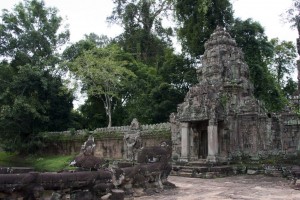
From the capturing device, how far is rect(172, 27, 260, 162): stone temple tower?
18.6 meters

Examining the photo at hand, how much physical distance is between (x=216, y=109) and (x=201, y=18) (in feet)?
44.1

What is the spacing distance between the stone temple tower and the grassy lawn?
11745 millimetres

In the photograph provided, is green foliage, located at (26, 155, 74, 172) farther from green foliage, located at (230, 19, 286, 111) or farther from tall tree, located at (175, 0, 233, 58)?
green foliage, located at (230, 19, 286, 111)

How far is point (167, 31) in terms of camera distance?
4469 cm

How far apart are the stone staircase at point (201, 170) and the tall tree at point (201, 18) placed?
1430cm

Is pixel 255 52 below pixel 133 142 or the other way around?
the other way around

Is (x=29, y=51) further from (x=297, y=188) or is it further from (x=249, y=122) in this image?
(x=297, y=188)

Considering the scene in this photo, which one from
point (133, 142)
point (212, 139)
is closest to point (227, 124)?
point (212, 139)

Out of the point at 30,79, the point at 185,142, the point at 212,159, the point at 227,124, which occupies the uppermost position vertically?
the point at 30,79

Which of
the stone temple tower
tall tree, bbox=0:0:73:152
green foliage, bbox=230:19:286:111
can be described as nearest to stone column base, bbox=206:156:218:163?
the stone temple tower

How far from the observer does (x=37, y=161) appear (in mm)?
32750

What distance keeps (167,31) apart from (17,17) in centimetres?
1799

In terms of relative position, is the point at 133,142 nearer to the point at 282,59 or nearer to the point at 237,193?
the point at 237,193

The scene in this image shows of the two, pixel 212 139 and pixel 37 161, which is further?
pixel 37 161
